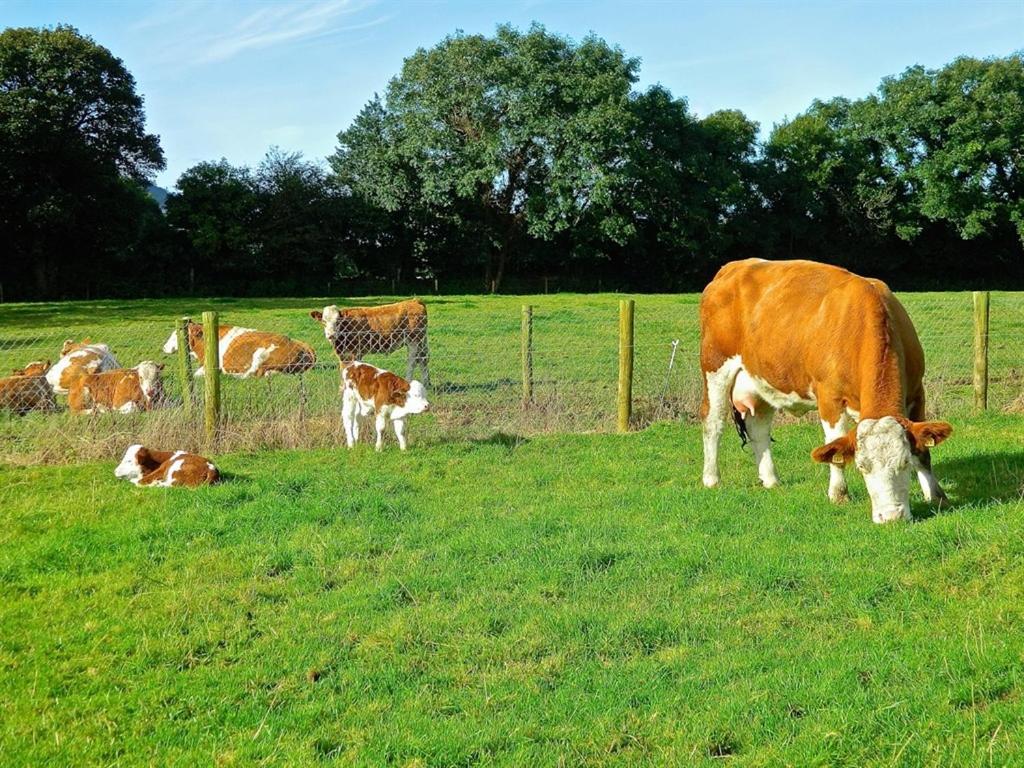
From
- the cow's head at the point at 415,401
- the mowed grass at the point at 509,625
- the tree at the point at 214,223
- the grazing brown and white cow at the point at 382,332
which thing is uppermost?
the tree at the point at 214,223

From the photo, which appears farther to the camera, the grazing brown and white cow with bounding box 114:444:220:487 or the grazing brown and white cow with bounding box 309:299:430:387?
the grazing brown and white cow with bounding box 309:299:430:387

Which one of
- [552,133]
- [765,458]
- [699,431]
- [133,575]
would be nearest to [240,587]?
[133,575]

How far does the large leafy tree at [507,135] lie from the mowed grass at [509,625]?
38171 millimetres

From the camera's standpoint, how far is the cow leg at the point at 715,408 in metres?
→ 9.23

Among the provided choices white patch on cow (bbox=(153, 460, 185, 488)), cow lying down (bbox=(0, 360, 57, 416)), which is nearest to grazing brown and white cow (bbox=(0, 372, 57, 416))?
cow lying down (bbox=(0, 360, 57, 416))

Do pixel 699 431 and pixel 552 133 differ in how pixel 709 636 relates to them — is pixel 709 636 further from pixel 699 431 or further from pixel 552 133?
pixel 552 133

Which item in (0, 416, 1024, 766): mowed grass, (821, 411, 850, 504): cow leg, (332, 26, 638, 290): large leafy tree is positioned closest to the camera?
(0, 416, 1024, 766): mowed grass

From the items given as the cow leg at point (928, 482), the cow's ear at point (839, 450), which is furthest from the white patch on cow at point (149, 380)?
the cow leg at point (928, 482)

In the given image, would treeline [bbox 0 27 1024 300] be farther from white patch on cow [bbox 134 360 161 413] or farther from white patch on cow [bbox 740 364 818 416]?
white patch on cow [bbox 740 364 818 416]

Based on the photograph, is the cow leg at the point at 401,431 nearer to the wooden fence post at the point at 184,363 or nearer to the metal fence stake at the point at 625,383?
the wooden fence post at the point at 184,363

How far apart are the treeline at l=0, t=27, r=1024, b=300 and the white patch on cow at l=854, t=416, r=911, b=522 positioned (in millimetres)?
38719

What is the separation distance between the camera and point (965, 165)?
174 feet

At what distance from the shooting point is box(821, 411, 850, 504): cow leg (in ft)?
26.0

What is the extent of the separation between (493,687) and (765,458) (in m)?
4.96
